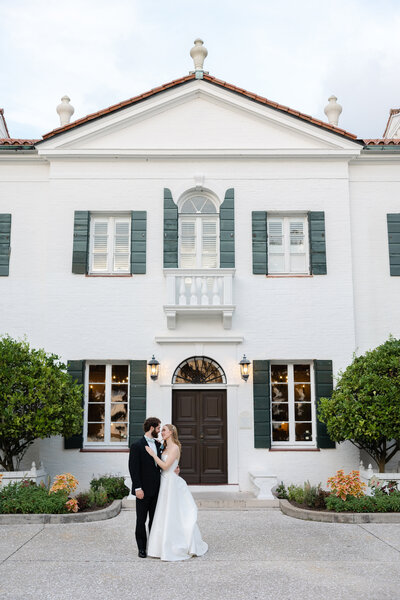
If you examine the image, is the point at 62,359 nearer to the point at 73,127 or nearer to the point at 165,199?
the point at 165,199

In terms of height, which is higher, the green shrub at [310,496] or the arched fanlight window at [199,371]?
the arched fanlight window at [199,371]

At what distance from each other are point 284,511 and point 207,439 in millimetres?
2485

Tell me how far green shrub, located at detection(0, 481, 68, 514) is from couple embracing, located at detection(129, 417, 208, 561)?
2.73m

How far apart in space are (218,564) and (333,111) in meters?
11.1

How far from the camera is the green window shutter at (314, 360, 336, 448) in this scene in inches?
459

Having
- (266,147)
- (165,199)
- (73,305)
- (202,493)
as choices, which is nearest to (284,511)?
(202,493)

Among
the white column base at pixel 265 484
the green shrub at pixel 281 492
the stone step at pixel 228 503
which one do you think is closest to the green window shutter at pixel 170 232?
the white column base at pixel 265 484

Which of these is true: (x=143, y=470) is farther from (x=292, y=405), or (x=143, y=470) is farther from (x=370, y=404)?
(x=292, y=405)

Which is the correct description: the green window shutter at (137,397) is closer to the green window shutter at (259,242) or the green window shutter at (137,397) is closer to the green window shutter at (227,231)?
the green window shutter at (227,231)

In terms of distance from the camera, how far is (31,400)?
10.3 meters

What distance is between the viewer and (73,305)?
12.2m

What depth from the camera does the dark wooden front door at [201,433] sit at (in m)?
11.7

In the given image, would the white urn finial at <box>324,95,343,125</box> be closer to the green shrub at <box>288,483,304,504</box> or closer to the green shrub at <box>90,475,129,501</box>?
the green shrub at <box>288,483,304,504</box>

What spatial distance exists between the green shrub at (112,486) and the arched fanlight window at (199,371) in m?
2.43
